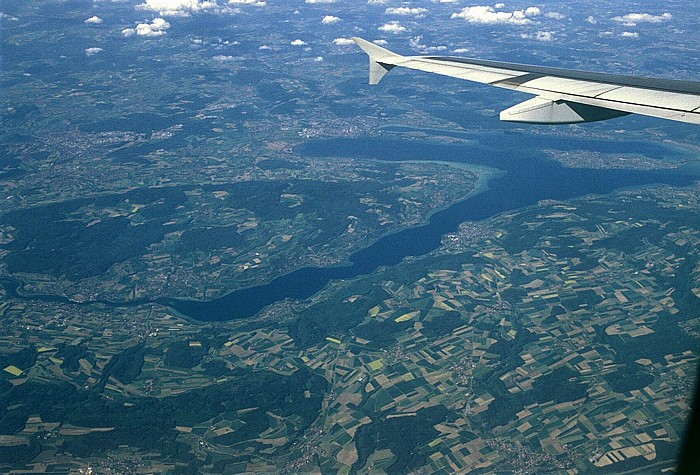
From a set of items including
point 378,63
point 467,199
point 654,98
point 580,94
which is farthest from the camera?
point 467,199

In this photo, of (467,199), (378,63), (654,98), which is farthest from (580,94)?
(467,199)

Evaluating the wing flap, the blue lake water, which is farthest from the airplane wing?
the blue lake water

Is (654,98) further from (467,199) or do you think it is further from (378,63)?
(467,199)

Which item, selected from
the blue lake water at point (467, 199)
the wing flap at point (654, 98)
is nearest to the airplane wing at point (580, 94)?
the wing flap at point (654, 98)

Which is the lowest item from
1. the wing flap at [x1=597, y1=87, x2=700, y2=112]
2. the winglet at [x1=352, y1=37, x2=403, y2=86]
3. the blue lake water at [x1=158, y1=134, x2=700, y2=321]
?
the blue lake water at [x1=158, y1=134, x2=700, y2=321]

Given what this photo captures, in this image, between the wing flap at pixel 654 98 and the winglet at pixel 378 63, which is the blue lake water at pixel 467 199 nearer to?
the winglet at pixel 378 63

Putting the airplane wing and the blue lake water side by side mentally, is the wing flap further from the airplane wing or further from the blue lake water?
the blue lake water
